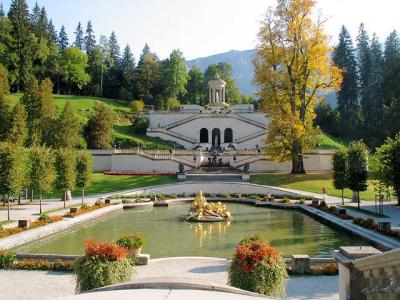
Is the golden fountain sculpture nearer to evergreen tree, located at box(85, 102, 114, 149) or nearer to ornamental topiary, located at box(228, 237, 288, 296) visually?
ornamental topiary, located at box(228, 237, 288, 296)

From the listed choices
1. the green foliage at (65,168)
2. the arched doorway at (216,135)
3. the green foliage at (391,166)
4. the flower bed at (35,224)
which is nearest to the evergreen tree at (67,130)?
the green foliage at (65,168)

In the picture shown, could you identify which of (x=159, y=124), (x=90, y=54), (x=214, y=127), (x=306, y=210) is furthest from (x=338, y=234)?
(x=90, y=54)

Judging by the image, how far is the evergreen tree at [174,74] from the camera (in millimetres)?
98375

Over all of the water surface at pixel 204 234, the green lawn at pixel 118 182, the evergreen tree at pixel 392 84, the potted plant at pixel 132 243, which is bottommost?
the water surface at pixel 204 234

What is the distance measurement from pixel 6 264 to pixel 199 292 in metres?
11.3

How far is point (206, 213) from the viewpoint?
88.9 feet

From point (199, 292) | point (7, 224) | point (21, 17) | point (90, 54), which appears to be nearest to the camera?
point (199, 292)

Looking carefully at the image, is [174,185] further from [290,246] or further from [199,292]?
[199,292]

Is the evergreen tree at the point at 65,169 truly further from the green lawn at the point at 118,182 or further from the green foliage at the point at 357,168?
the green foliage at the point at 357,168

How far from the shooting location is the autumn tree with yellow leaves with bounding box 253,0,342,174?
138ft

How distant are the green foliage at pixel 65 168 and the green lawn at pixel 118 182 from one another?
28.0ft

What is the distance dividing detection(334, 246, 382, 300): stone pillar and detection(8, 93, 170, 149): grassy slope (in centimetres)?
5580

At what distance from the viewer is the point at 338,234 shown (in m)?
22.3

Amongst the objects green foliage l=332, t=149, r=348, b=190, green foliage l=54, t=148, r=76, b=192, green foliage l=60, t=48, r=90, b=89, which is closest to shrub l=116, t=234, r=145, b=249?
green foliage l=54, t=148, r=76, b=192
